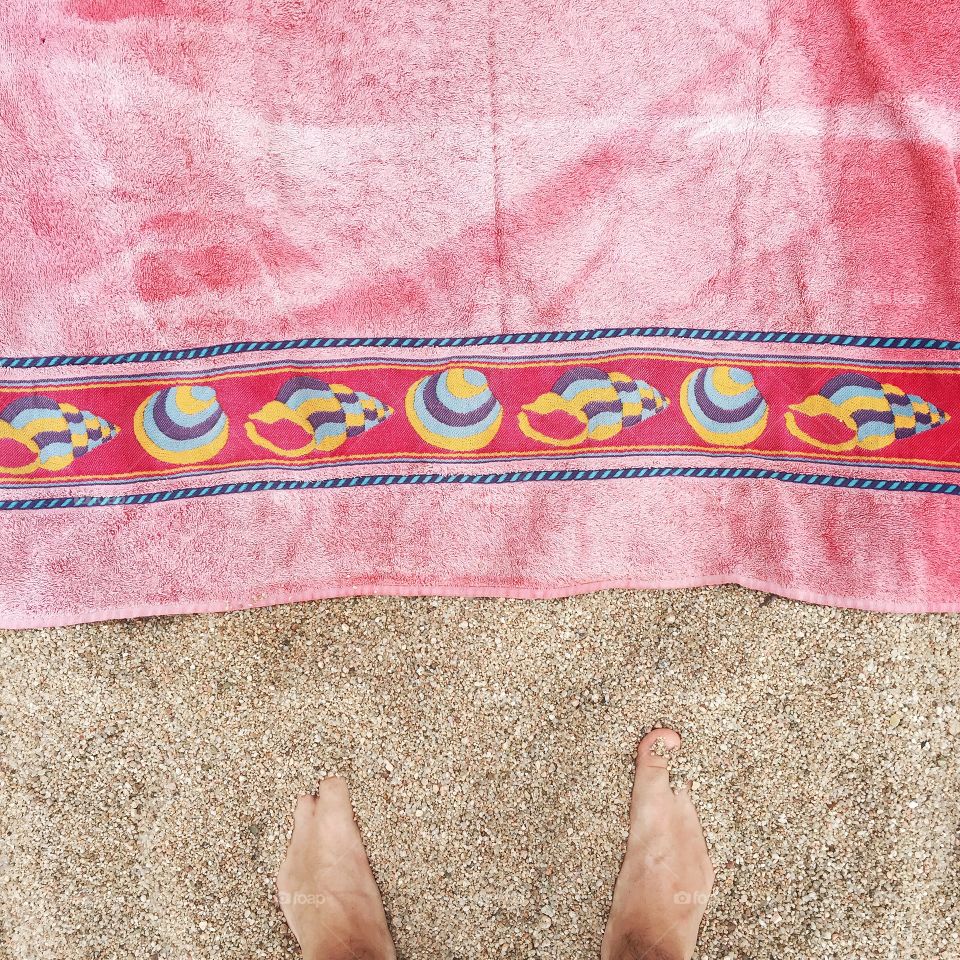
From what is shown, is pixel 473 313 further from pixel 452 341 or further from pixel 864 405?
pixel 864 405

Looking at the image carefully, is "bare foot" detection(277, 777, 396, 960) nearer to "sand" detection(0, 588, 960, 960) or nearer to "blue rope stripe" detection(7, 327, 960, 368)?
"sand" detection(0, 588, 960, 960)

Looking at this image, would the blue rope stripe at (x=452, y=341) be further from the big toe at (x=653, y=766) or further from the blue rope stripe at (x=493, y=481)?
the big toe at (x=653, y=766)

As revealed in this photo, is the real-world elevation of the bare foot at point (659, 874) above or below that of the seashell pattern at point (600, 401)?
below

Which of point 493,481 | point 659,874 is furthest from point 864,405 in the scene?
point 659,874

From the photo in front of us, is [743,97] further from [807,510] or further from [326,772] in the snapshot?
[326,772]

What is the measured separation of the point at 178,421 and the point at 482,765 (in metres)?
0.58

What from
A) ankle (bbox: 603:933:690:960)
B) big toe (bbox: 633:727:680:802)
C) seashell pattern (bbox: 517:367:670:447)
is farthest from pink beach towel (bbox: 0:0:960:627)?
ankle (bbox: 603:933:690:960)

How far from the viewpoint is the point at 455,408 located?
2.92 ft

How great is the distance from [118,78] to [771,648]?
1.08m

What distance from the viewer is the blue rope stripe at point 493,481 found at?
2.93 feet

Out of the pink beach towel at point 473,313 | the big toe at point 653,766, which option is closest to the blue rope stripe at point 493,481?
the pink beach towel at point 473,313

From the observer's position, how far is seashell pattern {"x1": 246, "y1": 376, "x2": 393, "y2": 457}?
891 mm

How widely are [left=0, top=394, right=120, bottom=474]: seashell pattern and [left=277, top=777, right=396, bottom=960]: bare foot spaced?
53 centimetres

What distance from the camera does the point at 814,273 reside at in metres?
0.89
